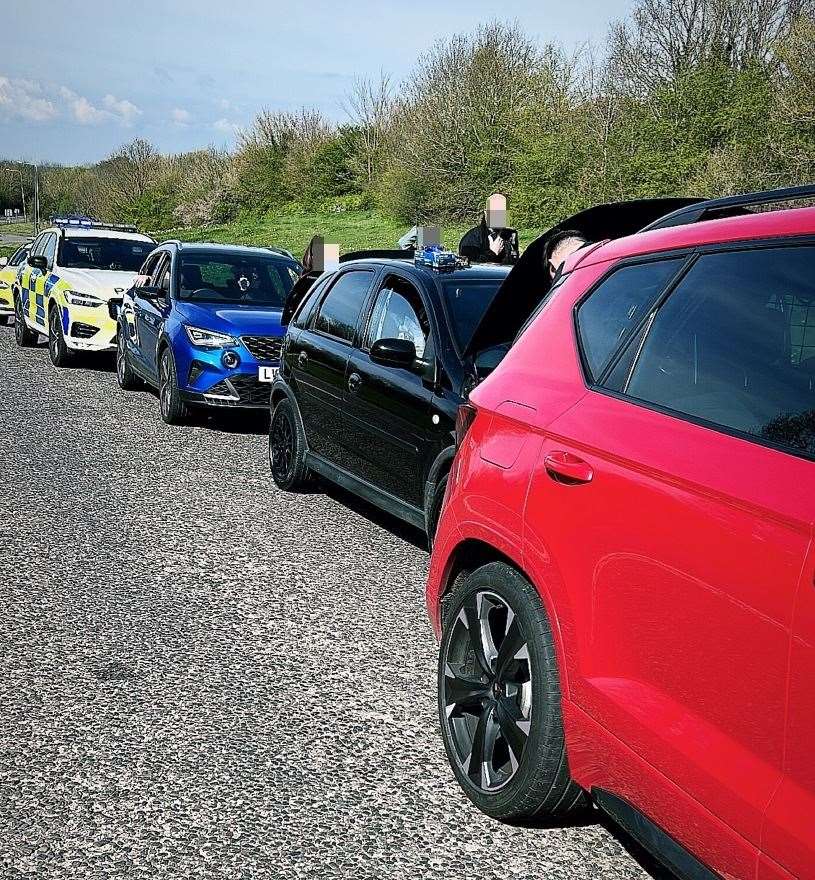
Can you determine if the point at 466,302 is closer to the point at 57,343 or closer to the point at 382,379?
the point at 382,379

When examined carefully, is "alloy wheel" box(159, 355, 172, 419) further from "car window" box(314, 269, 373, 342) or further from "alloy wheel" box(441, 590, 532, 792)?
"alloy wheel" box(441, 590, 532, 792)

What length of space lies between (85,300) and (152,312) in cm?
353

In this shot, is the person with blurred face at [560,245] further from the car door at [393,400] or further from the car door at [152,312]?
the car door at [152,312]

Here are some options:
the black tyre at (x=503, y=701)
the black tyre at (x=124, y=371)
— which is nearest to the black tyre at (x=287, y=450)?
the black tyre at (x=503, y=701)

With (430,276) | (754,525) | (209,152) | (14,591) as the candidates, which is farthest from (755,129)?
(209,152)

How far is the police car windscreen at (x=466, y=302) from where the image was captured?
6.38 metres

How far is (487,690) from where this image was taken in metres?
3.48

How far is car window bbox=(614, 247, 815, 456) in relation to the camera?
2424mm

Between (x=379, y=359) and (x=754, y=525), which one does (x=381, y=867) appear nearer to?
(x=754, y=525)

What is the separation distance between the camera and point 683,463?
2.55m

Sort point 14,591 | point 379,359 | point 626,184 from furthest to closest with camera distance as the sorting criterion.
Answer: point 626,184, point 379,359, point 14,591

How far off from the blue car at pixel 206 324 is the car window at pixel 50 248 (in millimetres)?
3517

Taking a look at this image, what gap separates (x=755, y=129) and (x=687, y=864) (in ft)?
107

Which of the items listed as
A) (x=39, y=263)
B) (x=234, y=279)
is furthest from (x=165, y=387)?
(x=39, y=263)
